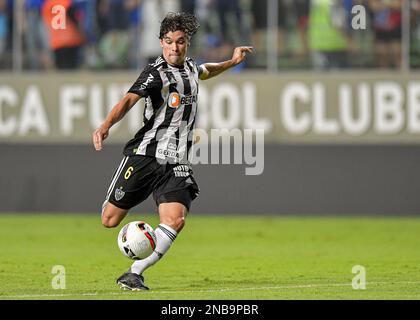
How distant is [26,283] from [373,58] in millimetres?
10859

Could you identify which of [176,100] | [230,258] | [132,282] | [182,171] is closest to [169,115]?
[176,100]

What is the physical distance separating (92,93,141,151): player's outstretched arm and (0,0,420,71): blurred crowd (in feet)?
31.6

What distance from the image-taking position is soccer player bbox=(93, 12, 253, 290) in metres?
9.84

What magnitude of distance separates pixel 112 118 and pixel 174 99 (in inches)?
30.7

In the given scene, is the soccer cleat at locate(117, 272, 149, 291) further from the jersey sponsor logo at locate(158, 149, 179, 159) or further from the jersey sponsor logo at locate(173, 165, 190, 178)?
the jersey sponsor logo at locate(158, 149, 179, 159)

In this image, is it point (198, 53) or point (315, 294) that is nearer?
point (315, 294)

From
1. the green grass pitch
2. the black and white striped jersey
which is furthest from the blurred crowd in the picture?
the black and white striped jersey

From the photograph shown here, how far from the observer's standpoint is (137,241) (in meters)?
9.58

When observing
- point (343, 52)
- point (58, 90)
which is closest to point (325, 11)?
point (343, 52)

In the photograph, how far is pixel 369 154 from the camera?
19.2m

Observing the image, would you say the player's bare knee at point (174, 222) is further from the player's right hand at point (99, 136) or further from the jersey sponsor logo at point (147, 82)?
the jersey sponsor logo at point (147, 82)
